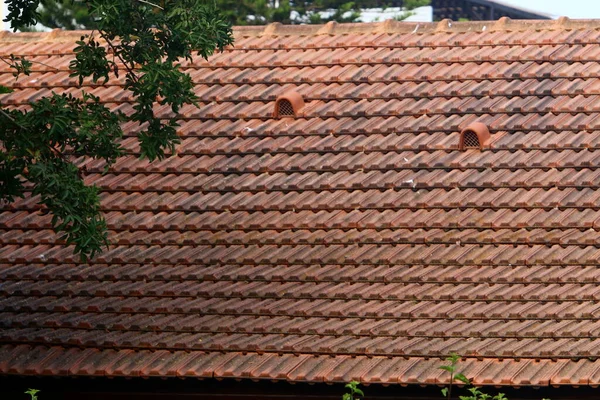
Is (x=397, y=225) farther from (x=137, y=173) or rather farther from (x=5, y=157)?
(x=5, y=157)

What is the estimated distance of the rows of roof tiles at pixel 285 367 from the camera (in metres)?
8.71

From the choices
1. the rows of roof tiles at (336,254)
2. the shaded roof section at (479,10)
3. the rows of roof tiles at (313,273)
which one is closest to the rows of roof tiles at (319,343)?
the rows of roof tiles at (313,273)

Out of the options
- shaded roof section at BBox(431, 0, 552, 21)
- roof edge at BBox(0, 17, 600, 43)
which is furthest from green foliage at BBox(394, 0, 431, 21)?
roof edge at BBox(0, 17, 600, 43)

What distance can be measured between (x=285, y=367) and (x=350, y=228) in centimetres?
163

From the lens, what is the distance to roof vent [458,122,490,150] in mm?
10625

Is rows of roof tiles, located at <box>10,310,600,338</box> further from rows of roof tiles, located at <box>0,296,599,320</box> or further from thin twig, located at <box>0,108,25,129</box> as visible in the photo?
thin twig, located at <box>0,108,25,129</box>

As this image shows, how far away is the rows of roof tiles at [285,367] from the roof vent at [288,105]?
2.84m

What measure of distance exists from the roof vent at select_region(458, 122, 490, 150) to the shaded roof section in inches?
909

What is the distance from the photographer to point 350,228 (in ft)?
33.9

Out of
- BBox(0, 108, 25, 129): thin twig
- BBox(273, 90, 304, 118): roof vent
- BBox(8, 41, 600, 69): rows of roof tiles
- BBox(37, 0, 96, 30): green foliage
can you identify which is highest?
BBox(0, 108, 25, 129): thin twig

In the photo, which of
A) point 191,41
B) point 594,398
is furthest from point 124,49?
point 594,398

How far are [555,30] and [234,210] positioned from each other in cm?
354

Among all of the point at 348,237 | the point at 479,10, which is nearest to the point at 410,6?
the point at 479,10

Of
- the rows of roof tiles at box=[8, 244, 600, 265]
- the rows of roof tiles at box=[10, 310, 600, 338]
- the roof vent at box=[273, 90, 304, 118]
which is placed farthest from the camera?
the roof vent at box=[273, 90, 304, 118]
